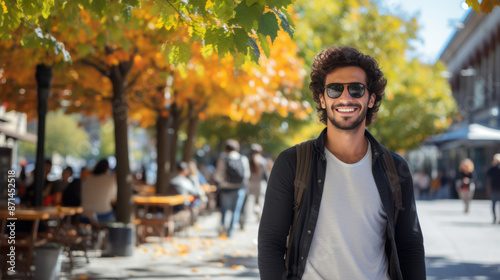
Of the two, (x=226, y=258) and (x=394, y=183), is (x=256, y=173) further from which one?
(x=394, y=183)

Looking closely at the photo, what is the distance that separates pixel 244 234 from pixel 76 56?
6.27m

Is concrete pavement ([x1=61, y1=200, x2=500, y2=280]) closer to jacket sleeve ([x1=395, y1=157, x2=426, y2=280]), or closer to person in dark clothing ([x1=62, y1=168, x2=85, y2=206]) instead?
person in dark clothing ([x1=62, y1=168, x2=85, y2=206])

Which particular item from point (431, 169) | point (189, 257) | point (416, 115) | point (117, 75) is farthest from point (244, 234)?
point (431, 169)

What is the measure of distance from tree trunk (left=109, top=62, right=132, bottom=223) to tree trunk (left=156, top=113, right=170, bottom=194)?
510 cm

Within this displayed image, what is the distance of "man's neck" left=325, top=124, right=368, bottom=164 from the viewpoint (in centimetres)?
333

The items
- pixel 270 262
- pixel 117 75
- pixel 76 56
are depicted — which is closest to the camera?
pixel 270 262

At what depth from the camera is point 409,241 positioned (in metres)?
3.30

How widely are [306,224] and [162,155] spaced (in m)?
15.0

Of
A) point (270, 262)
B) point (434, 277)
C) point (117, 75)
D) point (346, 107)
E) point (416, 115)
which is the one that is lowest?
point (434, 277)

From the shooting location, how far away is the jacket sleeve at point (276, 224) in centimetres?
314

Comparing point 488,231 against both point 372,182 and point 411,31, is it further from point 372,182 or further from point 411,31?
point 372,182

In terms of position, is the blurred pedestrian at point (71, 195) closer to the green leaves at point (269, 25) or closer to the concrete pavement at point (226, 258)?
the concrete pavement at point (226, 258)

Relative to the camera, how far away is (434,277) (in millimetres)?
9789

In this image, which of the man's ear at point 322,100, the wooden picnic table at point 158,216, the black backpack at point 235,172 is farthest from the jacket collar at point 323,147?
the black backpack at point 235,172
